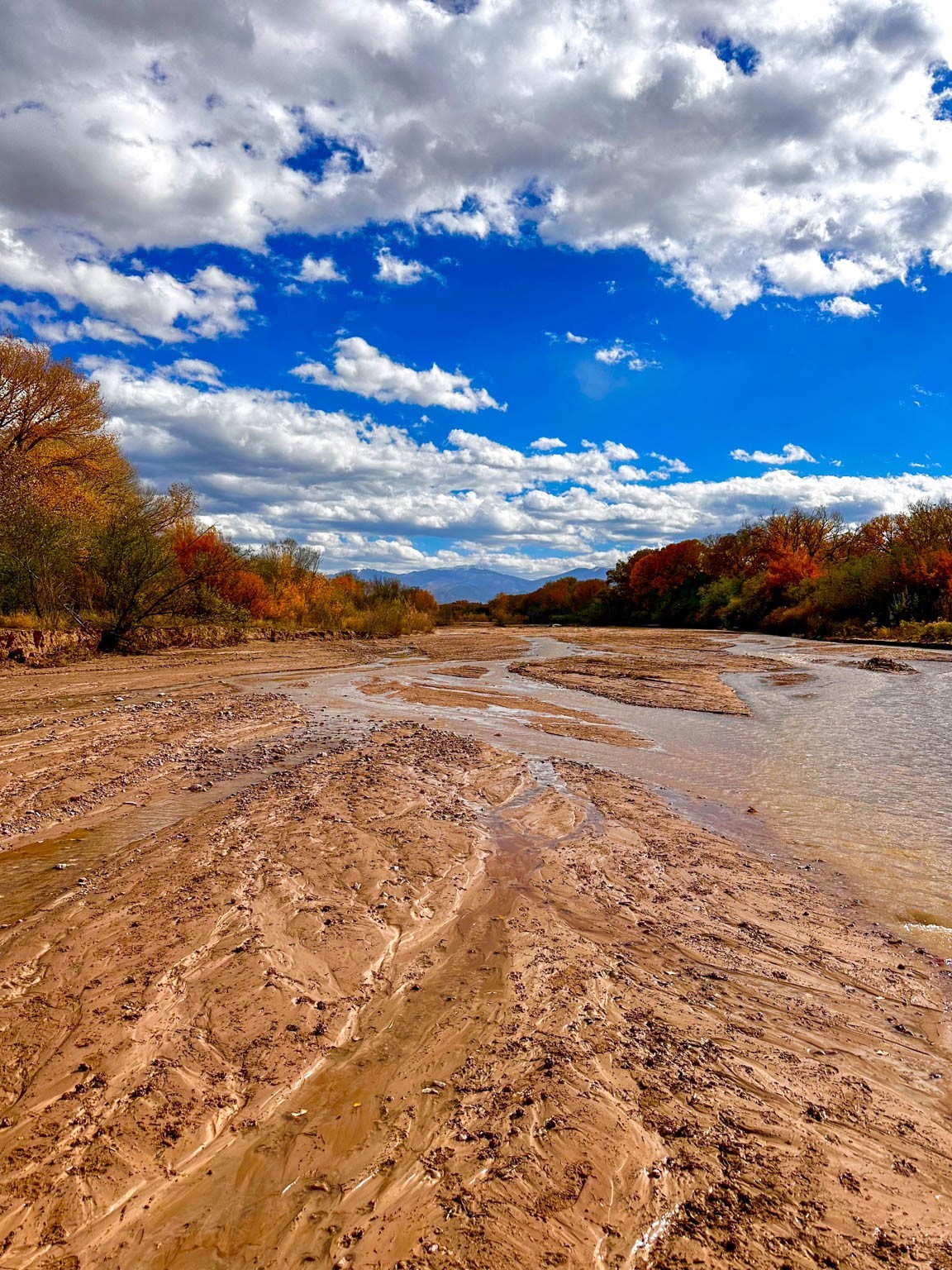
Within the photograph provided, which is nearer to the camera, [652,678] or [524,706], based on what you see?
[524,706]

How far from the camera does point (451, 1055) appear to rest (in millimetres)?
2527

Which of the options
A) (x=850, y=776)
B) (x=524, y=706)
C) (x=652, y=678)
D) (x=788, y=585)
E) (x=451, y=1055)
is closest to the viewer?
(x=451, y=1055)

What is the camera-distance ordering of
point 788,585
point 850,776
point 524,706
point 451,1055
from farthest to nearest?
point 788,585, point 524,706, point 850,776, point 451,1055

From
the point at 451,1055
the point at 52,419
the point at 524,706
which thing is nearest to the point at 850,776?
the point at 524,706

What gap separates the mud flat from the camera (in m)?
1.78

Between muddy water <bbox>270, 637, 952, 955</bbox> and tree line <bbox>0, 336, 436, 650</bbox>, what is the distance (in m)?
7.48

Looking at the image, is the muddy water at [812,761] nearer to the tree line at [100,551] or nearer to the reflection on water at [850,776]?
the reflection on water at [850,776]

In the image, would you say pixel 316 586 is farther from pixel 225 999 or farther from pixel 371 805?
pixel 225 999

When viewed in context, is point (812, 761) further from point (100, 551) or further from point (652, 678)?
point (100, 551)

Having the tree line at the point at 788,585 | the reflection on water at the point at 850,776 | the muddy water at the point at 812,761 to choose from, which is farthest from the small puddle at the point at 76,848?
the tree line at the point at 788,585

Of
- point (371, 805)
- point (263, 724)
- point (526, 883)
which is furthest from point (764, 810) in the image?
point (263, 724)

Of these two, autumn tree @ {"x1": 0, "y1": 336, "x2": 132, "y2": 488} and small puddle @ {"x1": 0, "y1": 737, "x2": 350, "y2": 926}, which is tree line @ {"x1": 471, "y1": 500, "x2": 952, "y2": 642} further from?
autumn tree @ {"x1": 0, "y1": 336, "x2": 132, "y2": 488}

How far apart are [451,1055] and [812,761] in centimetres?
697

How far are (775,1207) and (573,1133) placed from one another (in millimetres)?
631
